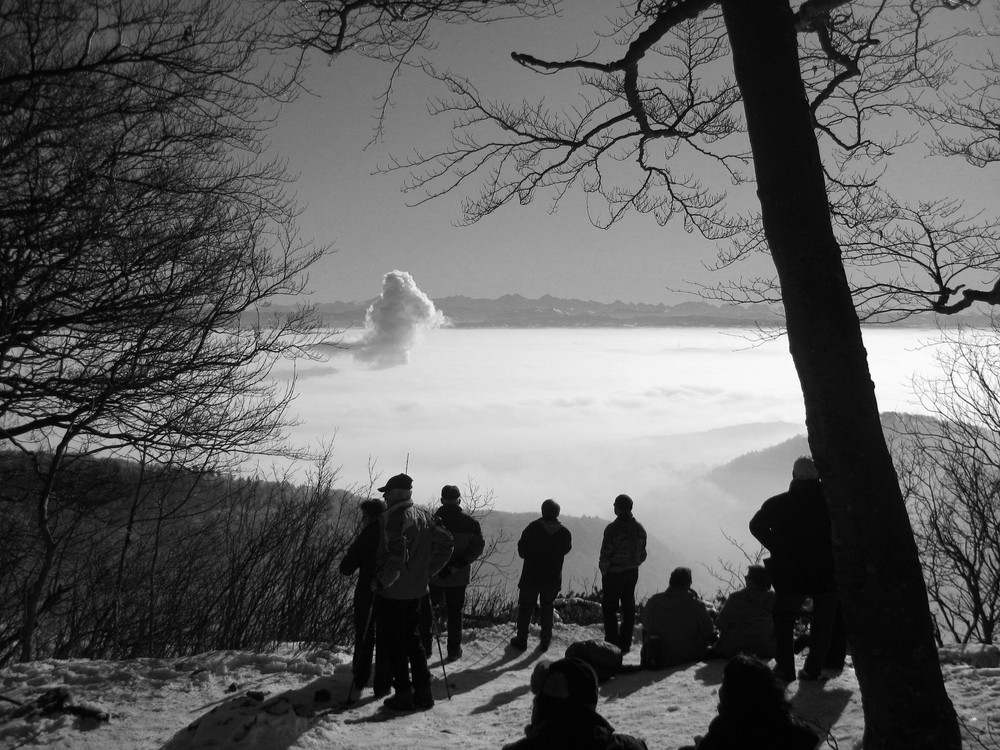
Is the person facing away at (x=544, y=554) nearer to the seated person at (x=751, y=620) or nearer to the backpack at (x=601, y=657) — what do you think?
the backpack at (x=601, y=657)

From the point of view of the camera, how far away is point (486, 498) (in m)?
22.6

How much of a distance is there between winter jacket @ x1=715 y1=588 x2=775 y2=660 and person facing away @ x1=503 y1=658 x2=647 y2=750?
4.30m

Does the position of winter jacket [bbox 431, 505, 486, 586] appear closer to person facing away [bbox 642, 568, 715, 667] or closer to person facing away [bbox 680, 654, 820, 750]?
person facing away [bbox 642, 568, 715, 667]

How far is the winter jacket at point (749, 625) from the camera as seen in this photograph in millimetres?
6867

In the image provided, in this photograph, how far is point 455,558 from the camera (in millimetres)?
7656

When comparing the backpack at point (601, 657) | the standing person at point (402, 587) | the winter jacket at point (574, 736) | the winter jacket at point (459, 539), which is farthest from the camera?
the winter jacket at point (459, 539)

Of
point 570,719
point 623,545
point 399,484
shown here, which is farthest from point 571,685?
point 623,545

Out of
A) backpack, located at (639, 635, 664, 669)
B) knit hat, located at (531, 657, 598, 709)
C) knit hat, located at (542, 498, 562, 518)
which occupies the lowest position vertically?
backpack, located at (639, 635, 664, 669)

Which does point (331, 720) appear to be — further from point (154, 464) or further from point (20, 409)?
point (154, 464)

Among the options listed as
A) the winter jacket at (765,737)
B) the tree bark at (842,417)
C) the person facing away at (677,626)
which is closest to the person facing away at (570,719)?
the winter jacket at (765,737)

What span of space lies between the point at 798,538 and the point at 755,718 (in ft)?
10.1

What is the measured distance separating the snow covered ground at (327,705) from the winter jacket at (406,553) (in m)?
0.99

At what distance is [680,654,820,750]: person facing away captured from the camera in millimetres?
2939

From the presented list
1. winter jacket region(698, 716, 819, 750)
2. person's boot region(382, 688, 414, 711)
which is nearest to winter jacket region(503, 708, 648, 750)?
winter jacket region(698, 716, 819, 750)
